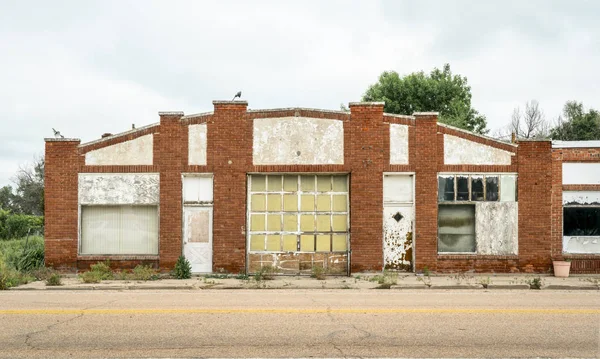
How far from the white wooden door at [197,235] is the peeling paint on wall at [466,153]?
25.2ft

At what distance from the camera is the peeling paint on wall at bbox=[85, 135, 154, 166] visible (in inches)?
798

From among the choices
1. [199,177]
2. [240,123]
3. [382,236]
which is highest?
[240,123]

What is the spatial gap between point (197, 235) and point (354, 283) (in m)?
5.35

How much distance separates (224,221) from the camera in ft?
66.1

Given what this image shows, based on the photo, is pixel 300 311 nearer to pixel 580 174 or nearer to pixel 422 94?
pixel 580 174

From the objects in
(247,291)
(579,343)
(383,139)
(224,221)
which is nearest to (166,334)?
(579,343)

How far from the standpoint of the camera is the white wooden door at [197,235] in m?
20.2

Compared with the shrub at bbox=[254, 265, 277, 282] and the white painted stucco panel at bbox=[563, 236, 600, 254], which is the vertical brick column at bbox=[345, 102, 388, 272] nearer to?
the shrub at bbox=[254, 265, 277, 282]

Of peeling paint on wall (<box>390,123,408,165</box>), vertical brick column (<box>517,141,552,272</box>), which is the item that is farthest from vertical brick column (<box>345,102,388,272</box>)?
vertical brick column (<box>517,141,552,272</box>)

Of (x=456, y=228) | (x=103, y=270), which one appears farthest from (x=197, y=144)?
(x=456, y=228)

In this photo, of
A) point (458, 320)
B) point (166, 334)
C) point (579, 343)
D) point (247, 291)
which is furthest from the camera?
point (247, 291)

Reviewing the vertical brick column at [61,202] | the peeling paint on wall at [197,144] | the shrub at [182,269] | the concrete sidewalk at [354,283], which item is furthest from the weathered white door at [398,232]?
the vertical brick column at [61,202]

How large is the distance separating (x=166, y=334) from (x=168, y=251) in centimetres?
1079

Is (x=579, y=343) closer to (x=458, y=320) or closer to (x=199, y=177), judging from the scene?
(x=458, y=320)
